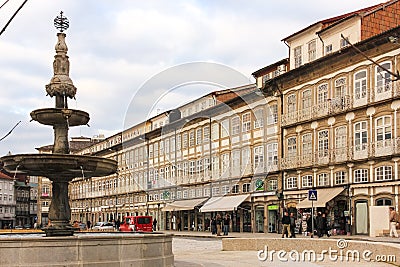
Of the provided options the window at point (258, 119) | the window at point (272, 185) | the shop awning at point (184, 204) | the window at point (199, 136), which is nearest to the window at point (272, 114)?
the window at point (258, 119)

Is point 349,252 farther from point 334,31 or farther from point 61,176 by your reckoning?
point 334,31

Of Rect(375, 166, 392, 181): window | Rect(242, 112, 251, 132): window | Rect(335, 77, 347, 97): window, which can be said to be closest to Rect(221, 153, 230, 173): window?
Rect(242, 112, 251, 132): window

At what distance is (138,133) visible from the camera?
84.9m

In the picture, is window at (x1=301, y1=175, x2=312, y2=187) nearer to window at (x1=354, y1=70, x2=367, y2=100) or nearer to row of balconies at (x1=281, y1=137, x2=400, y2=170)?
row of balconies at (x1=281, y1=137, x2=400, y2=170)

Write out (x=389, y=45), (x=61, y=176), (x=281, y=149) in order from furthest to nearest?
(x=281, y=149), (x=389, y=45), (x=61, y=176)

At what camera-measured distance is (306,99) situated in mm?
46562

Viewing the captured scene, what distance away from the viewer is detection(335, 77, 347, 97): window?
42.2 metres

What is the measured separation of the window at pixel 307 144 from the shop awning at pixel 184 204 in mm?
16695

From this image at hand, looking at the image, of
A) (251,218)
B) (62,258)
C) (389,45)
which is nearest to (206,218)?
(251,218)

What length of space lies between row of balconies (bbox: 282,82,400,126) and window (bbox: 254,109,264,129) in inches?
133

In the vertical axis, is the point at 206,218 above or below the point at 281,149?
below

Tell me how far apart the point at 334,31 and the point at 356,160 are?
28.6 feet

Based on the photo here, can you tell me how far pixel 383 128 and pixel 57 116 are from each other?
25.3 meters

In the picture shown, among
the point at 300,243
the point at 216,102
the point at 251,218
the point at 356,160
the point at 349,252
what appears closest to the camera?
the point at 349,252
